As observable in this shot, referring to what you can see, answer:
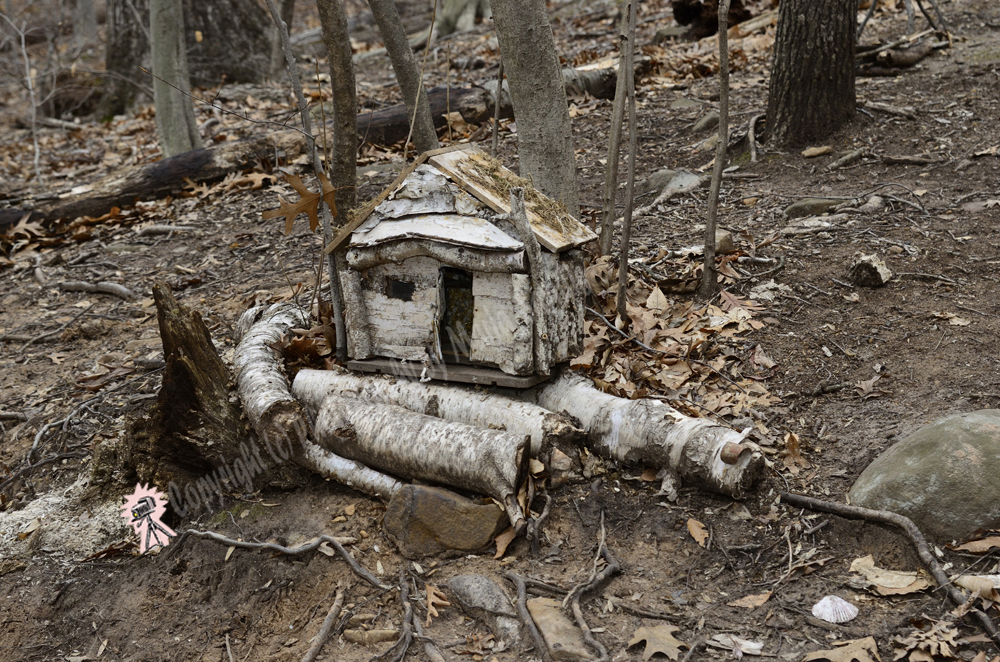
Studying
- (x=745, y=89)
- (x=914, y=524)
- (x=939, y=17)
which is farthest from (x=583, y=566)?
(x=939, y=17)

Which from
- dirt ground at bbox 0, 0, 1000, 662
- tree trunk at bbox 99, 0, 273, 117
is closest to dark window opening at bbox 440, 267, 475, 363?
dirt ground at bbox 0, 0, 1000, 662

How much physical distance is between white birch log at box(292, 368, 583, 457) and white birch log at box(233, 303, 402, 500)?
0.58 feet

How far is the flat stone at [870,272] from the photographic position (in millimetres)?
4395

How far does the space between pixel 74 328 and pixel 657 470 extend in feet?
15.0

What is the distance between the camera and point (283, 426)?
3629 mm

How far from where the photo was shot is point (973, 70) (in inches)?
284

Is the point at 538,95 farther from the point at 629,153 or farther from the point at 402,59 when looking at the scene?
the point at 402,59

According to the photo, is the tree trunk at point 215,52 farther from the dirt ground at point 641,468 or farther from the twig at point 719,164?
the twig at point 719,164

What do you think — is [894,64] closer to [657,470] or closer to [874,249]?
[874,249]

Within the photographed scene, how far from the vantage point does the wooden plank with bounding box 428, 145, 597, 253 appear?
3.44 m

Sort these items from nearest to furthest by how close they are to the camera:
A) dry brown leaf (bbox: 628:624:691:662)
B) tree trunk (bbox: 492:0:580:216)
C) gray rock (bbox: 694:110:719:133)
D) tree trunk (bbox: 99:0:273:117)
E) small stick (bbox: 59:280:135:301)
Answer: dry brown leaf (bbox: 628:624:691:662) < tree trunk (bbox: 492:0:580:216) < small stick (bbox: 59:280:135:301) < gray rock (bbox: 694:110:719:133) < tree trunk (bbox: 99:0:273:117)

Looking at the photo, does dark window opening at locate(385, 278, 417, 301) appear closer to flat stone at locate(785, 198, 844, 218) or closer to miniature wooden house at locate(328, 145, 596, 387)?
miniature wooden house at locate(328, 145, 596, 387)

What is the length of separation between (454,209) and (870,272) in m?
2.59

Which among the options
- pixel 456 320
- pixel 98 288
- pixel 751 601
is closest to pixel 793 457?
pixel 751 601
